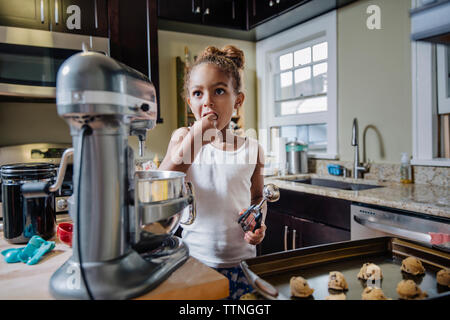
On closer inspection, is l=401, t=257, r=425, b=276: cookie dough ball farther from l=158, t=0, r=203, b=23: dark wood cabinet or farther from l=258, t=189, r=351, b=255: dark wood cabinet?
l=158, t=0, r=203, b=23: dark wood cabinet

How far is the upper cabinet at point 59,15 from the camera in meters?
1.89

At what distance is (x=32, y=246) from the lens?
77 centimetres

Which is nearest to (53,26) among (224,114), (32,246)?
(224,114)

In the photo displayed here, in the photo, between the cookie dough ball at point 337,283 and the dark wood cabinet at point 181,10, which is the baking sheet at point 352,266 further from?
the dark wood cabinet at point 181,10

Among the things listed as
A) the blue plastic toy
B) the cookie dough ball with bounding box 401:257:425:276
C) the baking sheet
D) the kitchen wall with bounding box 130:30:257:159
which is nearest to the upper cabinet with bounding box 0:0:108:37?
the kitchen wall with bounding box 130:30:257:159

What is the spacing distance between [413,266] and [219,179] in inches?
25.1

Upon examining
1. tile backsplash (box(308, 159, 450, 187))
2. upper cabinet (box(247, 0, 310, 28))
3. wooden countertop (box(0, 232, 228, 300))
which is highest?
upper cabinet (box(247, 0, 310, 28))

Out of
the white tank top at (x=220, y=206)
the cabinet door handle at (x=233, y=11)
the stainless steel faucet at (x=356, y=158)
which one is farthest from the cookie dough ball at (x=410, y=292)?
the cabinet door handle at (x=233, y=11)

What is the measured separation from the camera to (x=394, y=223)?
1498 mm

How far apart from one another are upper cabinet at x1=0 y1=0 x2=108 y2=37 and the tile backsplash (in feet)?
6.15

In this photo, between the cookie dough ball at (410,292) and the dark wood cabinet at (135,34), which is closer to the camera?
the cookie dough ball at (410,292)

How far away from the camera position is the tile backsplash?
6.08 feet

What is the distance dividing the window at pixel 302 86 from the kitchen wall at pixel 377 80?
89 millimetres
